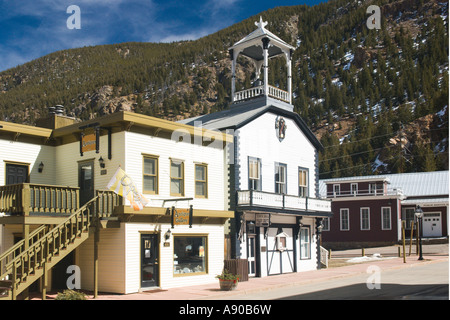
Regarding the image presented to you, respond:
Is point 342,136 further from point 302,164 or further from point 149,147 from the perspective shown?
point 149,147

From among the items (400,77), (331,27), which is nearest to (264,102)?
(400,77)

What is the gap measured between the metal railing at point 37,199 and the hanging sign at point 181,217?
3.90 metres

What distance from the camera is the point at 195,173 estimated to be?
2481 centimetres

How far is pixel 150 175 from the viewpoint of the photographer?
22516 mm

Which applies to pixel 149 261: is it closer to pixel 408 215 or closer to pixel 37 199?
pixel 37 199

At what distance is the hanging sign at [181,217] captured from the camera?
2234 cm

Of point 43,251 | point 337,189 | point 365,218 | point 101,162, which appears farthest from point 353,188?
point 43,251

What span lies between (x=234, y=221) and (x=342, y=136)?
358 ft

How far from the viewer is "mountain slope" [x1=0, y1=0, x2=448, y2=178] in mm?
113375

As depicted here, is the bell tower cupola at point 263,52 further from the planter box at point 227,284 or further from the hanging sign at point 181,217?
the planter box at point 227,284

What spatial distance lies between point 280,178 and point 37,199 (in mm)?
14236

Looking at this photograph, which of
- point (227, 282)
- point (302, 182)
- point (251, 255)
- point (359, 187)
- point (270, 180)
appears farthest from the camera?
point (359, 187)

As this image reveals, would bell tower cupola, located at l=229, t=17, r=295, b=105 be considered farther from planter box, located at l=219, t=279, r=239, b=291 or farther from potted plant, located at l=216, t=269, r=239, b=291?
planter box, located at l=219, t=279, r=239, b=291

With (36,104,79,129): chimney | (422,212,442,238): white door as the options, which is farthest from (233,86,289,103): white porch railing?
(422,212,442,238): white door
